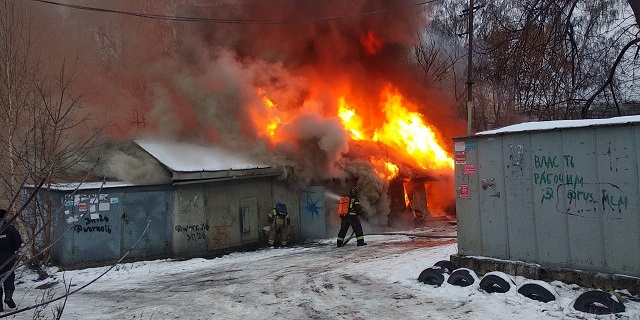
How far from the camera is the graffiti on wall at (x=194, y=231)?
13.1 m

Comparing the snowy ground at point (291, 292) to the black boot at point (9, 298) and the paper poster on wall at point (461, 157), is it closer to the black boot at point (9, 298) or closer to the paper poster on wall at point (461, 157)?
the black boot at point (9, 298)

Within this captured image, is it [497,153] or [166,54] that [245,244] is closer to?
[166,54]

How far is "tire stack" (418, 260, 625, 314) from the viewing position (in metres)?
6.05

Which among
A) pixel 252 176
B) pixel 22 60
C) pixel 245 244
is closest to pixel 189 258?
pixel 245 244

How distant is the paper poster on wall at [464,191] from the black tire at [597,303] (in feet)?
8.91

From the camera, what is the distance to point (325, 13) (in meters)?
18.1

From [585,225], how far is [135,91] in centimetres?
1505

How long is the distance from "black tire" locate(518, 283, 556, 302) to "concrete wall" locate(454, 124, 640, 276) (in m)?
0.75

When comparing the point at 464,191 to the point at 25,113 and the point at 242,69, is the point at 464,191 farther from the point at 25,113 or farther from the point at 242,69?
the point at 25,113

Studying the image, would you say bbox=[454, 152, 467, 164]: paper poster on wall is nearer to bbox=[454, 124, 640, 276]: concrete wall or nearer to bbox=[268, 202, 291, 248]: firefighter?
bbox=[454, 124, 640, 276]: concrete wall

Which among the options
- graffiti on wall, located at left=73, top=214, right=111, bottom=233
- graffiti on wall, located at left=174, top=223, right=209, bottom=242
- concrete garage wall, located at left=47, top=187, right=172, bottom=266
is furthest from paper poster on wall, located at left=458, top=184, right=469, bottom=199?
graffiti on wall, located at left=73, top=214, right=111, bottom=233

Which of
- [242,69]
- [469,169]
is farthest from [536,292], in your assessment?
[242,69]

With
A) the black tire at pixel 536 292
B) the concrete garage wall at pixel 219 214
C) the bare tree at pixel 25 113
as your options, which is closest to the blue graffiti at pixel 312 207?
the concrete garage wall at pixel 219 214

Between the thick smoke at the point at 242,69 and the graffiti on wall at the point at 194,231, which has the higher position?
the thick smoke at the point at 242,69
